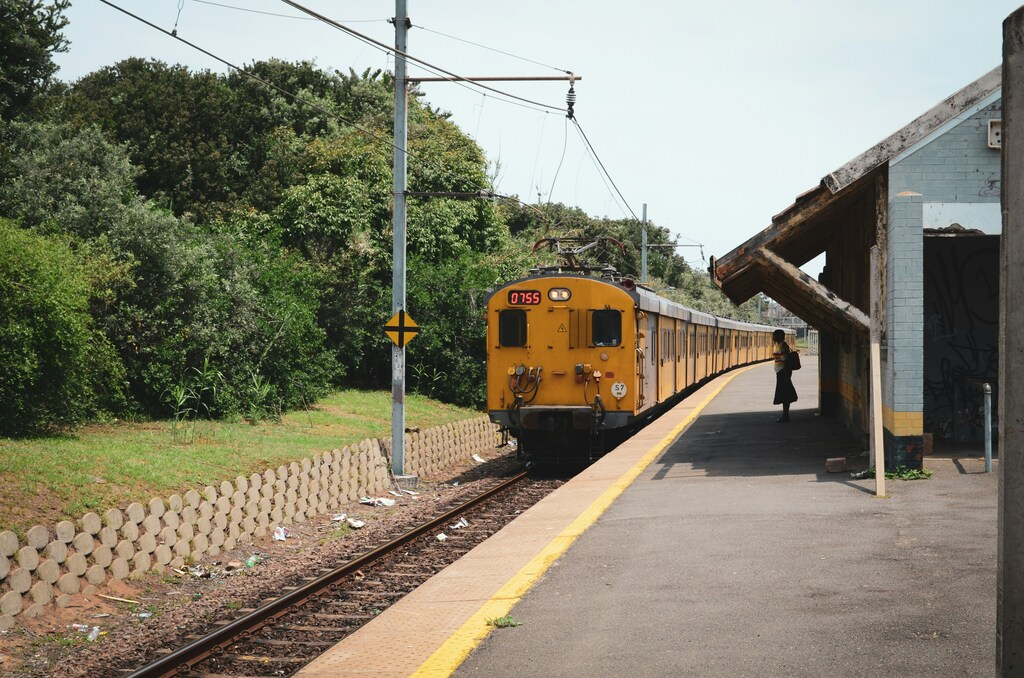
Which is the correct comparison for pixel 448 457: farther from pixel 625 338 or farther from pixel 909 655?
pixel 909 655

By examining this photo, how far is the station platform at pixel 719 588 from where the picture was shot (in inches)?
224

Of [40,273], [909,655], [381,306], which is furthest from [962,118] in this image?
[381,306]

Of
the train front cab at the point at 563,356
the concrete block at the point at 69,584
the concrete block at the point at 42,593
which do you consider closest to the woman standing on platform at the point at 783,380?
the train front cab at the point at 563,356

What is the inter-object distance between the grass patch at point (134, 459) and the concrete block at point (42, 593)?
83 centimetres

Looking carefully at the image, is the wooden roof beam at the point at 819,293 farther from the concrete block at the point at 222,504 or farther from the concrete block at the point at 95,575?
the concrete block at the point at 95,575

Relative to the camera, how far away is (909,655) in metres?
5.55

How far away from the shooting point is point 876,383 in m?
10.7

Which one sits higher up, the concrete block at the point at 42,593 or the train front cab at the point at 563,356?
the train front cab at the point at 563,356

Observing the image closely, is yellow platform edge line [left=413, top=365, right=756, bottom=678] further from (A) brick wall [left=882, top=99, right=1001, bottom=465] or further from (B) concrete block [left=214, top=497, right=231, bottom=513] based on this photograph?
(B) concrete block [left=214, top=497, right=231, bottom=513]

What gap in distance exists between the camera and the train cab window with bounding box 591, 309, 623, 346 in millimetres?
16672

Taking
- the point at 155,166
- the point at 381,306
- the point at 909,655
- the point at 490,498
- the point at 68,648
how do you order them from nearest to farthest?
the point at 909,655, the point at 68,648, the point at 490,498, the point at 381,306, the point at 155,166

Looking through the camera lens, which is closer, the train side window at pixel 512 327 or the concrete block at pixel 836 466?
the concrete block at pixel 836 466

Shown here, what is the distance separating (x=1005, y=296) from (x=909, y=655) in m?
2.52

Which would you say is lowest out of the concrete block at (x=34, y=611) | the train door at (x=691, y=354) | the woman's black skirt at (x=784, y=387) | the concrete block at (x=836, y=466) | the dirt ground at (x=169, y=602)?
the dirt ground at (x=169, y=602)
